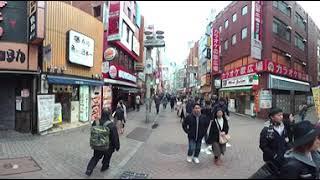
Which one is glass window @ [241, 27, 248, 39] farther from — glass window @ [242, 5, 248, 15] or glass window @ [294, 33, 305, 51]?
glass window @ [294, 33, 305, 51]

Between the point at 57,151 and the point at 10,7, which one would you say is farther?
the point at 10,7

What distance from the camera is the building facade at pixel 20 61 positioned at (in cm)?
1202

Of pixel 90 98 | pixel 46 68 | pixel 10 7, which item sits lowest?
pixel 90 98

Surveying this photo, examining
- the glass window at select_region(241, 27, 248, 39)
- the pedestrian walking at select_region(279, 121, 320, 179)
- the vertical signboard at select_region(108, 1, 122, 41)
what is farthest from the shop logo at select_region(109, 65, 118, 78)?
the pedestrian walking at select_region(279, 121, 320, 179)

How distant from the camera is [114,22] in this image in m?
22.1

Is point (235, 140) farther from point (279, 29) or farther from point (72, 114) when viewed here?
point (279, 29)

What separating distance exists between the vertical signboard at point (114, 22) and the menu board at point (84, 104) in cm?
552

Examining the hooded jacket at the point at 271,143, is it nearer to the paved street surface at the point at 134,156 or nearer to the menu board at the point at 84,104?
the paved street surface at the point at 134,156

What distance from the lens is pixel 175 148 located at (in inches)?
426

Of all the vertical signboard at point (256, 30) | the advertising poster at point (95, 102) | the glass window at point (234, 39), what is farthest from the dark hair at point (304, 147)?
the glass window at point (234, 39)

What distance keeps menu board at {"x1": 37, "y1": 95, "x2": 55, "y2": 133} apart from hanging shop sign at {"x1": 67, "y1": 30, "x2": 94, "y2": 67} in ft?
7.30

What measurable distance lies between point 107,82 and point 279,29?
14836mm

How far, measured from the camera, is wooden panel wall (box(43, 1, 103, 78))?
13477 millimetres

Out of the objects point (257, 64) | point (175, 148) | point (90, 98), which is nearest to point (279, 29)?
point (257, 64)
